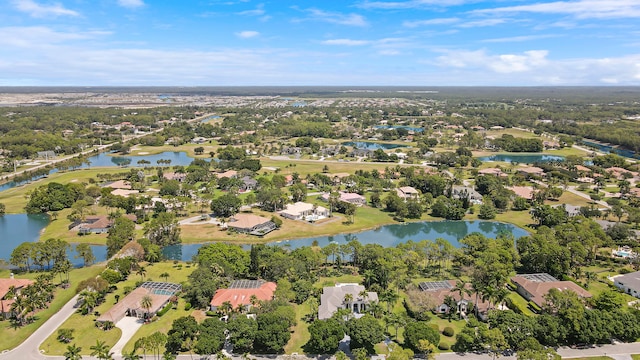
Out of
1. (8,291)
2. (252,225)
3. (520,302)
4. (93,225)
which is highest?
(8,291)

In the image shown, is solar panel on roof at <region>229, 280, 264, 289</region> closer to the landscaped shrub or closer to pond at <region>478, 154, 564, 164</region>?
the landscaped shrub

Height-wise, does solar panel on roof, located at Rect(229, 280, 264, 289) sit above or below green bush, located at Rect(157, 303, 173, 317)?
above

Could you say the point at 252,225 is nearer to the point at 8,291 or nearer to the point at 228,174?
the point at 8,291

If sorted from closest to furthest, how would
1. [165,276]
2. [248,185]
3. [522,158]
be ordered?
[165,276] < [248,185] < [522,158]

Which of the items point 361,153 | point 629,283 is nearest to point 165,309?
point 629,283

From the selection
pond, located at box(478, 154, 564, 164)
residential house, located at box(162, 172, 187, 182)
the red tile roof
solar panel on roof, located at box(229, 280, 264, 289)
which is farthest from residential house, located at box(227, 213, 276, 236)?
pond, located at box(478, 154, 564, 164)

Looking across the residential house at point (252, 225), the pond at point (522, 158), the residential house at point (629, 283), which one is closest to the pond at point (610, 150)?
the pond at point (522, 158)

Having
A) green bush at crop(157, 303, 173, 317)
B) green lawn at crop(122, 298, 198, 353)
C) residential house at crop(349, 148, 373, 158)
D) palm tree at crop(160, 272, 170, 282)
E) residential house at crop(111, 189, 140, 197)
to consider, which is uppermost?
residential house at crop(349, 148, 373, 158)
